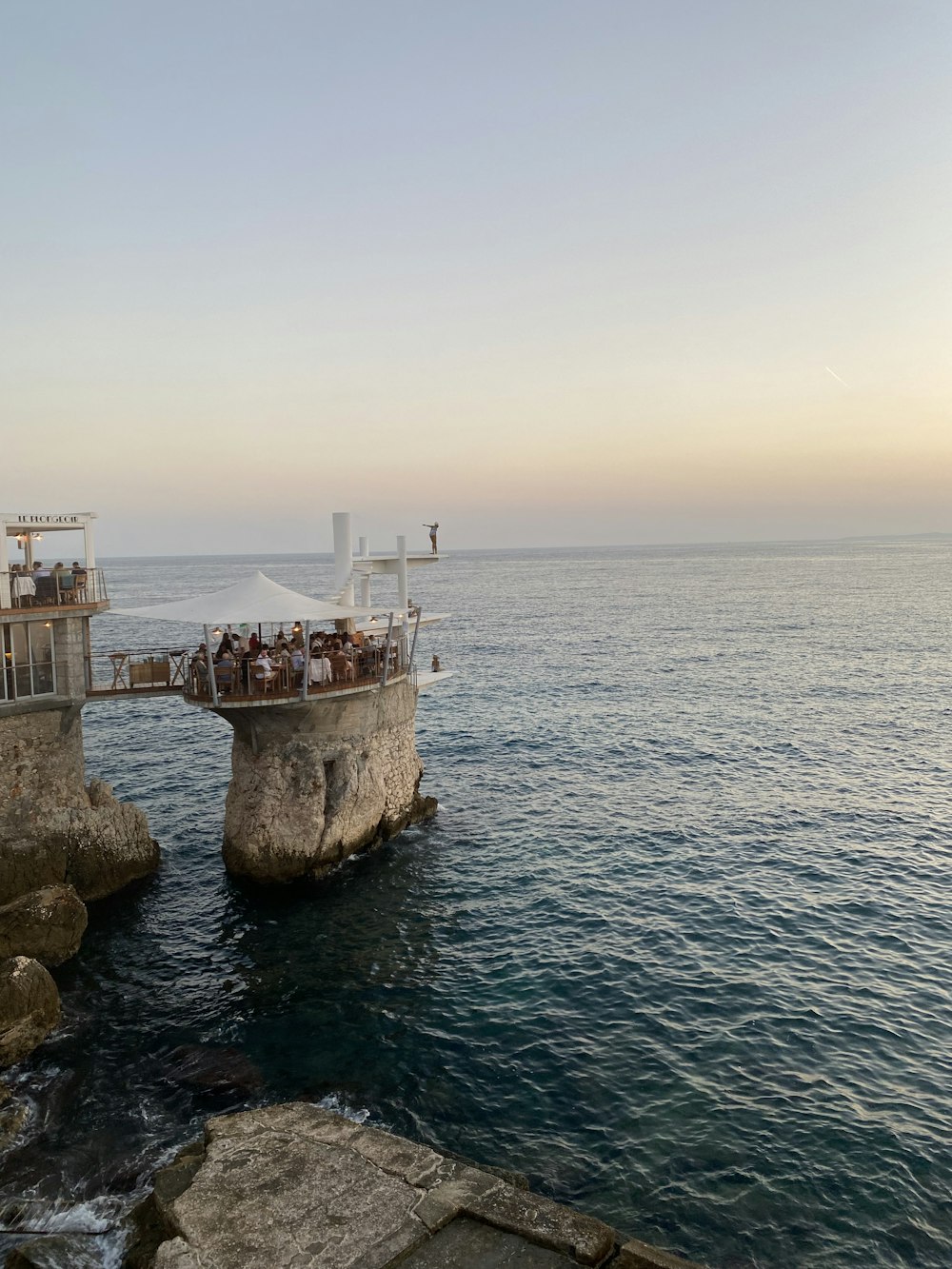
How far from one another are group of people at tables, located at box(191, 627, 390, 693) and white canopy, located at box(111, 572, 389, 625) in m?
0.94

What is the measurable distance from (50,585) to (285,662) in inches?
277

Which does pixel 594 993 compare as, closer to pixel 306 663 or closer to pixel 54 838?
pixel 306 663

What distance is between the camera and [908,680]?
182 ft

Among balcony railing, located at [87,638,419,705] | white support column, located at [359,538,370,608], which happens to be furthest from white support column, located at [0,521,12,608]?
white support column, located at [359,538,370,608]

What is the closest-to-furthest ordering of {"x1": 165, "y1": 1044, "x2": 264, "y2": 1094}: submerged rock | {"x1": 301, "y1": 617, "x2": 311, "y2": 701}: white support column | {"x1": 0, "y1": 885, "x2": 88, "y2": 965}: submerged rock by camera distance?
{"x1": 165, "y1": 1044, "x2": 264, "y2": 1094}: submerged rock, {"x1": 0, "y1": 885, "x2": 88, "y2": 965}: submerged rock, {"x1": 301, "y1": 617, "x2": 311, "y2": 701}: white support column

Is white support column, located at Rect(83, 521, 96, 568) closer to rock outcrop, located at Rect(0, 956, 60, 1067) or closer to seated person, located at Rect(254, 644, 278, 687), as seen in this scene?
seated person, located at Rect(254, 644, 278, 687)

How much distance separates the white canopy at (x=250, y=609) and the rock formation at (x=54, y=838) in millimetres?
4049

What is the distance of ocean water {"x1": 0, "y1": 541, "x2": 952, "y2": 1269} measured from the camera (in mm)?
13508

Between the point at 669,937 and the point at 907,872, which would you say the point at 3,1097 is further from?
the point at 907,872

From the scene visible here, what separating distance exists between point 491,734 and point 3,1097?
29.0 metres

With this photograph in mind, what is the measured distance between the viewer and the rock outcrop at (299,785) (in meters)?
24.0

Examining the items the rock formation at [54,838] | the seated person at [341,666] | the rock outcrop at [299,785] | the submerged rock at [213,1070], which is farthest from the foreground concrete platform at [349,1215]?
the seated person at [341,666]

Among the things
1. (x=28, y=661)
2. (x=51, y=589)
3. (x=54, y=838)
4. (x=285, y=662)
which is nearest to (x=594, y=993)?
(x=285, y=662)

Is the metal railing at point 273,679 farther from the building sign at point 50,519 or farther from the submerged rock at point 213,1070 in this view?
the submerged rock at point 213,1070
